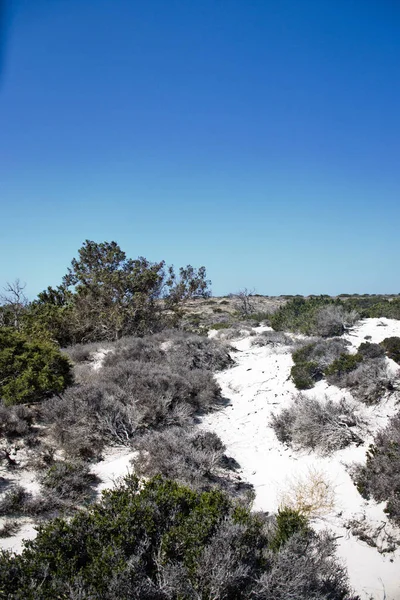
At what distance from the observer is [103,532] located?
11.1 feet

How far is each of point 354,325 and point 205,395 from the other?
11.4 m

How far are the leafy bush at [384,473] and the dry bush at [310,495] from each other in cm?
50

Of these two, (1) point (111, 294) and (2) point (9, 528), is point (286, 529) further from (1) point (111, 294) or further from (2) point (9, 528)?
(1) point (111, 294)

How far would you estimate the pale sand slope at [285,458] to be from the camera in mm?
4258

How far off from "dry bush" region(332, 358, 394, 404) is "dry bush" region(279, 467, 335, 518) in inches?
108

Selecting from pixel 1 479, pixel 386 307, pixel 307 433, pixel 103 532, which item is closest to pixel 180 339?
pixel 307 433

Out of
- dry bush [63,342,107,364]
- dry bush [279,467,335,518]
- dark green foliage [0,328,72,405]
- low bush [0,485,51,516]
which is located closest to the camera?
low bush [0,485,51,516]

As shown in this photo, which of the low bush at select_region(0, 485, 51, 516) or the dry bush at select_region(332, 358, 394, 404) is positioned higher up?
the dry bush at select_region(332, 358, 394, 404)

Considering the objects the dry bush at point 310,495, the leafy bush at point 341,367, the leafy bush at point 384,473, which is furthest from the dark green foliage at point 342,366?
the dry bush at point 310,495

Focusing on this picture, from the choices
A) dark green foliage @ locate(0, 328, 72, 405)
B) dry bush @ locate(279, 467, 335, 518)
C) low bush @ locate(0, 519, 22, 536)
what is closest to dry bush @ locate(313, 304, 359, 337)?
dry bush @ locate(279, 467, 335, 518)

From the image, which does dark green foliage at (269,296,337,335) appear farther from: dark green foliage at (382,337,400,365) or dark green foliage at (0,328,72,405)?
dark green foliage at (0,328,72,405)

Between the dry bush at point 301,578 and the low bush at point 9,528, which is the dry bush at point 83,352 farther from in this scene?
the dry bush at point 301,578

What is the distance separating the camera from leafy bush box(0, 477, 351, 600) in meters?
2.84

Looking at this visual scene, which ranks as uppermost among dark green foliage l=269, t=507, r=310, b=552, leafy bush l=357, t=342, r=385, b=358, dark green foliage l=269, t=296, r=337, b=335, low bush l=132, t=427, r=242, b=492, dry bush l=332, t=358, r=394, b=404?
dark green foliage l=269, t=296, r=337, b=335
